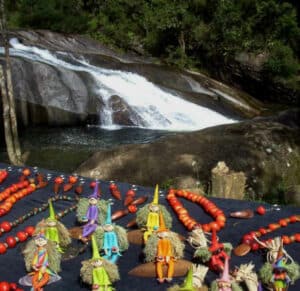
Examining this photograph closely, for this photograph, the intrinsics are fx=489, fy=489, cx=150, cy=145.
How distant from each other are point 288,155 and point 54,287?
5.84 metres

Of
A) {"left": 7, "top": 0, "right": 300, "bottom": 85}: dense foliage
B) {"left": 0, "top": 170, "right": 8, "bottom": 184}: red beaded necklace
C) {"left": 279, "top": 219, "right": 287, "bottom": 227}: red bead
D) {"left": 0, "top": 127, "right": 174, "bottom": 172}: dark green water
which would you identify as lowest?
{"left": 0, "top": 127, "right": 174, "bottom": 172}: dark green water

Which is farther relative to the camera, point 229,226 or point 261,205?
point 261,205

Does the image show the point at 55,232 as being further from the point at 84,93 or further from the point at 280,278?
the point at 84,93

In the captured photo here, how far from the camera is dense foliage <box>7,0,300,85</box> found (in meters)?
24.4

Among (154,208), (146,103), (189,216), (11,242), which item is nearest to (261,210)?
(189,216)

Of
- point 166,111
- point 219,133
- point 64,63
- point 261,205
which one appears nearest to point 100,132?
point 166,111

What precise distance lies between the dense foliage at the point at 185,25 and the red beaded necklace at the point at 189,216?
1827 centimetres

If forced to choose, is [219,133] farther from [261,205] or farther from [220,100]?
[220,100]

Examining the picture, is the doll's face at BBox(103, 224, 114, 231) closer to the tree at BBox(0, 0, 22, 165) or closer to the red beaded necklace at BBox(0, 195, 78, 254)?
the red beaded necklace at BBox(0, 195, 78, 254)

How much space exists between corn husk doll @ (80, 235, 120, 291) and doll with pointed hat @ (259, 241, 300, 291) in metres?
1.28

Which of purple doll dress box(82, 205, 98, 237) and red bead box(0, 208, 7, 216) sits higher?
purple doll dress box(82, 205, 98, 237)

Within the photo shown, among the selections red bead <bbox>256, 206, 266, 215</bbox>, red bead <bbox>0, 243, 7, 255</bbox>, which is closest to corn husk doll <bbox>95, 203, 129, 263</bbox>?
red bead <bbox>0, 243, 7, 255</bbox>

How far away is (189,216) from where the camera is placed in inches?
229

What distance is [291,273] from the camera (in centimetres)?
411
